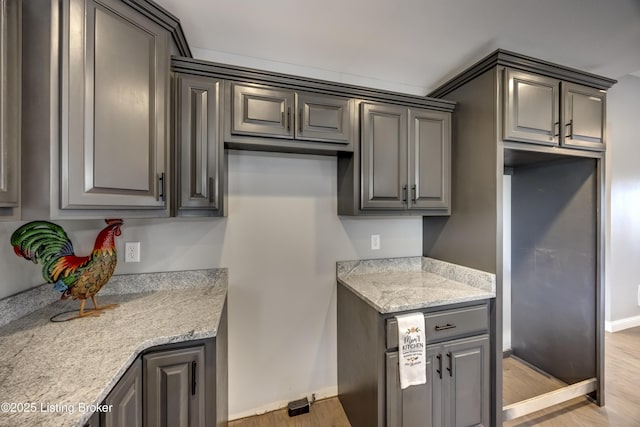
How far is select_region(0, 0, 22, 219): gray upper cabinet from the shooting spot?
0.86 m

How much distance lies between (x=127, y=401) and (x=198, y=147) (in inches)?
45.2

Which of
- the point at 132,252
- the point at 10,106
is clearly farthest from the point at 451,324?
the point at 10,106

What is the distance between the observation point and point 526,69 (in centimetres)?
164

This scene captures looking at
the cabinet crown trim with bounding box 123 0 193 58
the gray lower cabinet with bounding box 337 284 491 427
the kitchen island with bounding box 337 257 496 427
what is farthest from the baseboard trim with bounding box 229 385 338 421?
the cabinet crown trim with bounding box 123 0 193 58

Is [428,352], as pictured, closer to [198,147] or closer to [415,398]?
[415,398]

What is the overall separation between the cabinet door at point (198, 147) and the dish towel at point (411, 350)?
4.00 feet

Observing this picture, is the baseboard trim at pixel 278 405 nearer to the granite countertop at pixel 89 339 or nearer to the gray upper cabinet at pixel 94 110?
the granite countertop at pixel 89 339

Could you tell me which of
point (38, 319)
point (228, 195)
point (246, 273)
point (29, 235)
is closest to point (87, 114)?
point (29, 235)

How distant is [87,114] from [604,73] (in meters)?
3.61

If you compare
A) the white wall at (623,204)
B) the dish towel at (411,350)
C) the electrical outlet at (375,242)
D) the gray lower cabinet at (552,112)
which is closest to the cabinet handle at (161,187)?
the dish towel at (411,350)

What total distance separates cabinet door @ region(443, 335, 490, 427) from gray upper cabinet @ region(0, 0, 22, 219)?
2053mm

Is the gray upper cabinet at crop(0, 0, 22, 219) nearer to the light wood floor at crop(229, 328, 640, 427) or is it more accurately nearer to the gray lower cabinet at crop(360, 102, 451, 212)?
the gray lower cabinet at crop(360, 102, 451, 212)

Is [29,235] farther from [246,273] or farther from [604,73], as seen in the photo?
[604,73]

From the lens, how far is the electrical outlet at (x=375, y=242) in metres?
2.11
